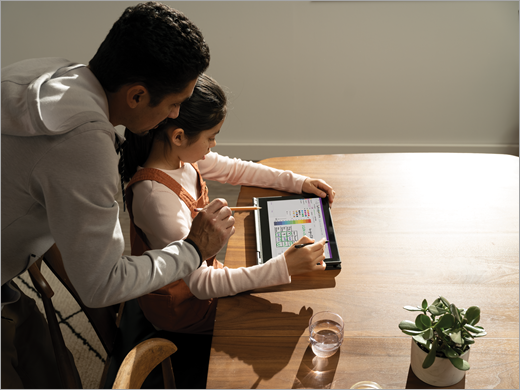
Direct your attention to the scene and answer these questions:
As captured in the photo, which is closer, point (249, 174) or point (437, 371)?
point (437, 371)

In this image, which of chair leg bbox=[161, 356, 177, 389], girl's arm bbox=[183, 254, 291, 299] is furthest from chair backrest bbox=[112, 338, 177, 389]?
girl's arm bbox=[183, 254, 291, 299]

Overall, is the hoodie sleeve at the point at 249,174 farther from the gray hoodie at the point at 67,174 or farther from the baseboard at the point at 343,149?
the baseboard at the point at 343,149

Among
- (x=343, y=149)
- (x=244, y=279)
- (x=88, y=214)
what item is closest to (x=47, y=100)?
(x=88, y=214)

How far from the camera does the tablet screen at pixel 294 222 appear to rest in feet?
3.76

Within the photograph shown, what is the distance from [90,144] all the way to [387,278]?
706mm

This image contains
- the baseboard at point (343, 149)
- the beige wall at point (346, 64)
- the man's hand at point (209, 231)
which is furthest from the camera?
the baseboard at point (343, 149)

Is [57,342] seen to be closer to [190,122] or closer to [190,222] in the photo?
[190,222]

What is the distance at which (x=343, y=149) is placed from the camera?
2.82 metres

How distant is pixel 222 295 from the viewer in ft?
3.29

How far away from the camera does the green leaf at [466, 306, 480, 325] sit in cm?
73

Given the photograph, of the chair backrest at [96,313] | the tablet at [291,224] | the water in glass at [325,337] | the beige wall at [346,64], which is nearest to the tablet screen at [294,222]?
the tablet at [291,224]

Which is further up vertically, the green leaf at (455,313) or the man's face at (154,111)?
the man's face at (154,111)

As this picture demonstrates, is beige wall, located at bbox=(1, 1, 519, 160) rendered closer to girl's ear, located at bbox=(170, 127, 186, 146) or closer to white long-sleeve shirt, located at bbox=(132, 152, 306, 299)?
white long-sleeve shirt, located at bbox=(132, 152, 306, 299)

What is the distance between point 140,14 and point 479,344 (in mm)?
920
